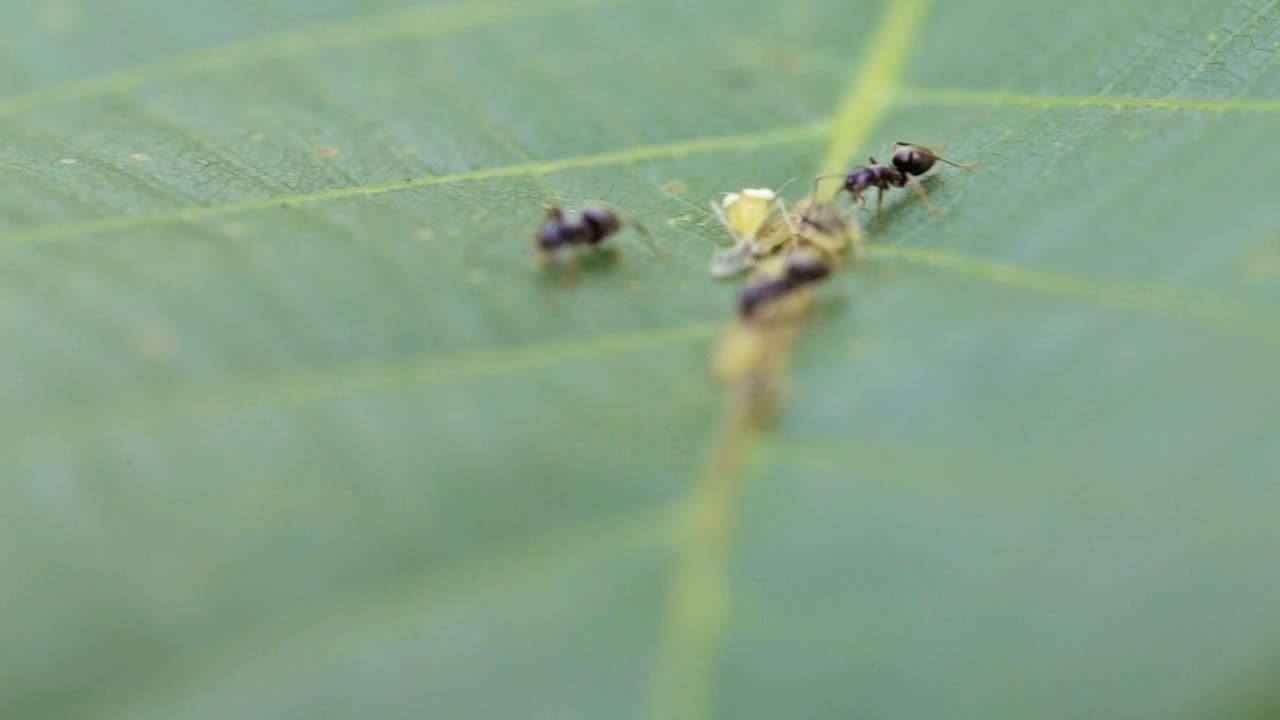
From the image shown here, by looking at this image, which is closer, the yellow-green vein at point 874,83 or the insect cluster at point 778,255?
the insect cluster at point 778,255

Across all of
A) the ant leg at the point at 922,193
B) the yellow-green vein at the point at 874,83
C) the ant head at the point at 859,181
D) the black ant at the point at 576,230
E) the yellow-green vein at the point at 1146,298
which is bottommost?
the yellow-green vein at the point at 1146,298

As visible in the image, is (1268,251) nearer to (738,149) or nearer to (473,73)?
(738,149)

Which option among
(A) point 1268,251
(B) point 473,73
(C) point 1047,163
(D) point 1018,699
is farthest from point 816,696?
(B) point 473,73

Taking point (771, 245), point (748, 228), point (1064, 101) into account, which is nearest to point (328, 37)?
point (748, 228)

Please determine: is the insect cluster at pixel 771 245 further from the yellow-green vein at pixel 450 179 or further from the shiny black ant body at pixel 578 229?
the yellow-green vein at pixel 450 179

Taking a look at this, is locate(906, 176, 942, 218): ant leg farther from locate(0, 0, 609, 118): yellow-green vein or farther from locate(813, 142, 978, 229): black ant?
locate(0, 0, 609, 118): yellow-green vein

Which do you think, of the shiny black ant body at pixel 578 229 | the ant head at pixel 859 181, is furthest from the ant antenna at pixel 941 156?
the shiny black ant body at pixel 578 229

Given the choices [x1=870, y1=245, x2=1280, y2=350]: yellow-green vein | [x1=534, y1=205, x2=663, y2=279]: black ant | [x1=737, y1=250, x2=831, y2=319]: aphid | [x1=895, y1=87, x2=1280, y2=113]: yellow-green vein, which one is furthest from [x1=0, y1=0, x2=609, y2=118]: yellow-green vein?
[x1=870, y1=245, x2=1280, y2=350]: yellow-green vein
